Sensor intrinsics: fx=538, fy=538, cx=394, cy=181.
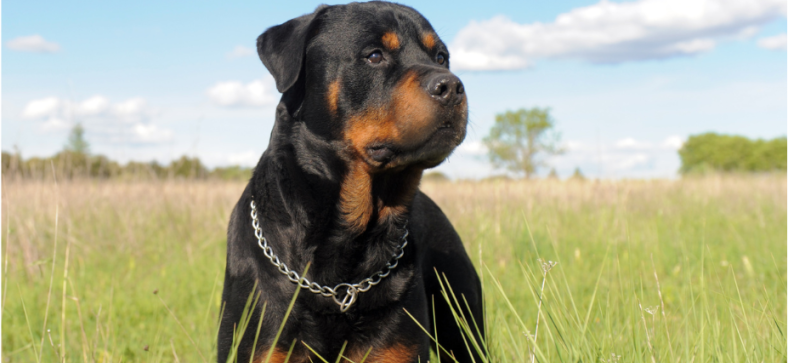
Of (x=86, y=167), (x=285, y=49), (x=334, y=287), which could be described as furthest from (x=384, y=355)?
(x=86, y=167)

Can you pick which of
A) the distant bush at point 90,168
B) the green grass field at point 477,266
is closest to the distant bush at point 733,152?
the green grass field at point 477,266

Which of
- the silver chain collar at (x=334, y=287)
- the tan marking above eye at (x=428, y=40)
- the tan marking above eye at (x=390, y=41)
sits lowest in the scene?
the silver chain collar at (x=334, y=287)

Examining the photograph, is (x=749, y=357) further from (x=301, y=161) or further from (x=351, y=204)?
(x=301, y=161)

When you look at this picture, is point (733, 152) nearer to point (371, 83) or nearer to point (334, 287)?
point (371, 83)

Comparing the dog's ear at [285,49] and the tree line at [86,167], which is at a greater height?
the dog's ear at [285,49]

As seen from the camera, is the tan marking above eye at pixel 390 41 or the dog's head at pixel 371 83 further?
the tan marking above eye at pixel 390 41

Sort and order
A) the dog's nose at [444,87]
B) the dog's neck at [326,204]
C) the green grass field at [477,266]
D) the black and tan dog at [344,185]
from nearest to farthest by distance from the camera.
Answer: the dog's nose at [444,87], the black and tan dog at [344,185], the dog's neck at [326,204], the green grass field at [477,266]

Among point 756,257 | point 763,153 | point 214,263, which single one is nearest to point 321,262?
point 214,263

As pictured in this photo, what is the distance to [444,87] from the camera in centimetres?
206

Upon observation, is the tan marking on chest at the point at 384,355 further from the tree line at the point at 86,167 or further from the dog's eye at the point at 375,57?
the tree line at the point at 86,167

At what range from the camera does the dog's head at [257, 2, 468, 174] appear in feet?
6.84

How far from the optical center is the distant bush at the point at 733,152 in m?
47.8

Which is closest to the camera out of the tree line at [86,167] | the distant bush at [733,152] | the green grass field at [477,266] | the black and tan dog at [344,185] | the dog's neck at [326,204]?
the black and tan dog at [344,185]

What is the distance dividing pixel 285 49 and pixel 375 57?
426 mm
